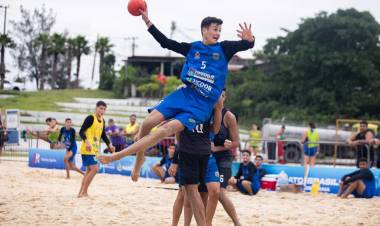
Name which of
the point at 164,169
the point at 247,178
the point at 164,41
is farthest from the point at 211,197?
the point at 164,169

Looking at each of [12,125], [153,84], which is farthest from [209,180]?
[153,84]

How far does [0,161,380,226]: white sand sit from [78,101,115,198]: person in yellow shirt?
0.38m

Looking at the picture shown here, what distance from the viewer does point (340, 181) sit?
49.0 feet

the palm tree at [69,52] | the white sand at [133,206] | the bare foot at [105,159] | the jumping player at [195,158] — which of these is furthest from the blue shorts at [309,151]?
the palm tree at [69,52]

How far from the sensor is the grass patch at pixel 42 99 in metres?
44.0

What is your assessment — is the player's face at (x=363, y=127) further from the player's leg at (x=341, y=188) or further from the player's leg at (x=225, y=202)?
the player's leg at (x=225, y=202)

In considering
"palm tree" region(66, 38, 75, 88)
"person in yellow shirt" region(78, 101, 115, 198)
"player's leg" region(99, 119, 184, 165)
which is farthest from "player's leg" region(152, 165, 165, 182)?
"palm tree" region(66, 38, 75, 88)

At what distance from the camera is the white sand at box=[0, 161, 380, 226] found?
9.47 meters

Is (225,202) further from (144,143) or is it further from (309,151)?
(309,151)

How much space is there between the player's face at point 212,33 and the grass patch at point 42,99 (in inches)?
1270

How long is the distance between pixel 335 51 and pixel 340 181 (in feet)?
101

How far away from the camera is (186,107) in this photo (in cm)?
614

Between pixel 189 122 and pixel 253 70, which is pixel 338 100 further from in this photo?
pixel 189 122

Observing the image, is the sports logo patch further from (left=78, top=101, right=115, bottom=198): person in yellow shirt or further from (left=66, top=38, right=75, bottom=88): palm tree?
(left=66, top=38, right=75, bottom=88): palm tree
